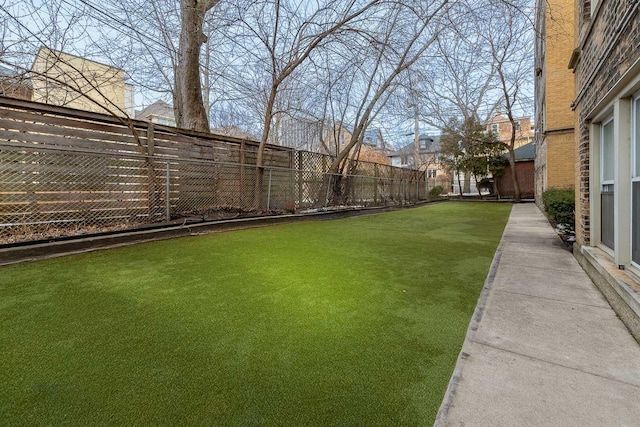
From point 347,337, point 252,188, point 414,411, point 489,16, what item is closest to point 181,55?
point 252,188

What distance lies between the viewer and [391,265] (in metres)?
3.42

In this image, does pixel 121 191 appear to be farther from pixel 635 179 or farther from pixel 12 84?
pixel 635 179

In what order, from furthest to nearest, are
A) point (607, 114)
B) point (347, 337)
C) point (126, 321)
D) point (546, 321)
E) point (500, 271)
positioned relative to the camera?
1. point (500, 271)
2. point (607, 114)
3. point (546, 321)
4. point (126, 321)
5. point (347, 337)

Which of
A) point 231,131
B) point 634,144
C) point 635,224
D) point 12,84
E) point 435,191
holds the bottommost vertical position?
point 635,224

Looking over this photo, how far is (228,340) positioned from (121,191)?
4082 mm

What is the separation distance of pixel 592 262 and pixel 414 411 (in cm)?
283

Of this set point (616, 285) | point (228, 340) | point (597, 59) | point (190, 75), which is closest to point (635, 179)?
point (616, 285)

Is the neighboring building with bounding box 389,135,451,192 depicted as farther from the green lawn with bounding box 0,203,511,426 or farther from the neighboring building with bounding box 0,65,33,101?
the neighboring building with bounding box 0,65,33,101

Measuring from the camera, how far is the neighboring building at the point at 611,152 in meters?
2.11

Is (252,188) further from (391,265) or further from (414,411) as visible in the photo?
(414,411)

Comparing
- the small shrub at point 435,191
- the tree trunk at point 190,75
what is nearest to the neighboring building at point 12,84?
the tree trunk at point 190,75

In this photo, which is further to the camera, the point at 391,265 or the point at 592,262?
the point at 391,265

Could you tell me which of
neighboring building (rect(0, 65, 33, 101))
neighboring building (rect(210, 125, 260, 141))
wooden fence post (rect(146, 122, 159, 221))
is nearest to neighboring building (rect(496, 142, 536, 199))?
neighboring building (rect(210, 125, 260, 141))

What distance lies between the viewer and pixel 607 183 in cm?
295
